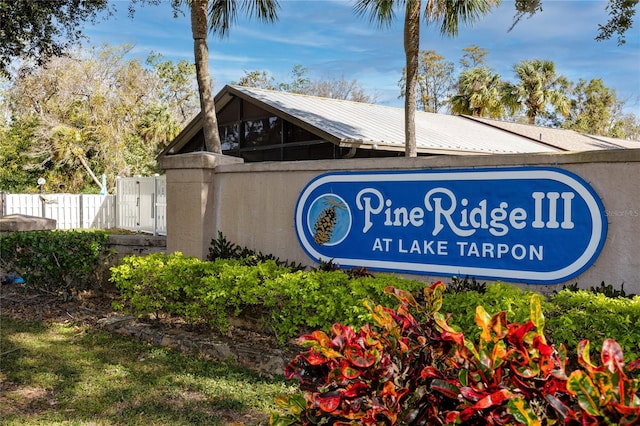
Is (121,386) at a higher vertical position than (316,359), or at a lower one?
lower

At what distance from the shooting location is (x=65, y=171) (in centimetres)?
3334

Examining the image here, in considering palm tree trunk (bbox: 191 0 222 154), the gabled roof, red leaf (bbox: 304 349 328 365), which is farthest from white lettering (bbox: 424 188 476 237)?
the gabled roof

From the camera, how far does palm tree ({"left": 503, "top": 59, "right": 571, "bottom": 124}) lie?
32750 millimetres

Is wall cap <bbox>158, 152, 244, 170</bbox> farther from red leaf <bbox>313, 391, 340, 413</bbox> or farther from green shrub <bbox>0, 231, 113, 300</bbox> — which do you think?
red leaf <bbox>313, 391, 340, 413</bbox>

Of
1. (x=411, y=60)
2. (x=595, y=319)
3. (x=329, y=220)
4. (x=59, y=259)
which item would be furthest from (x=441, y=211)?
(x=411, y=60)

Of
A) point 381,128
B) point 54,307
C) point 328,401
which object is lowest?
point 54,307

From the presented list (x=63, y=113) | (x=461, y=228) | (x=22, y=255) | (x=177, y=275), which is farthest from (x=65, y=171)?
(x=461, y=228)

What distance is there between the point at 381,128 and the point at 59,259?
9.61m

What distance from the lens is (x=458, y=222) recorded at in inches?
205

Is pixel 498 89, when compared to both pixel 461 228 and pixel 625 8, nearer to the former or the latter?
pixel 625 8

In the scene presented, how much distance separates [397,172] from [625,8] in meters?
5.65

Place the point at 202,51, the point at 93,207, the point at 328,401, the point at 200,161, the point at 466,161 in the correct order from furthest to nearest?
the point at 93,207 < the point at 202,51 < the point at 200,161 < the point at 466,161 < the point at 328,401

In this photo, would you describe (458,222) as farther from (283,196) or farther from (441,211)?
(283,196)

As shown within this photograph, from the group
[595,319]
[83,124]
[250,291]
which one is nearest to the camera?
[595,319]
